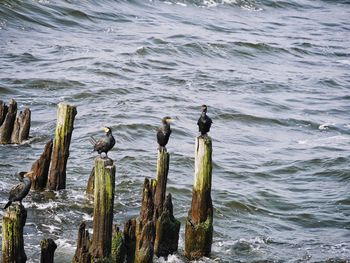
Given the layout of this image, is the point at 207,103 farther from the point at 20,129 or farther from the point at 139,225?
the point at 139,225

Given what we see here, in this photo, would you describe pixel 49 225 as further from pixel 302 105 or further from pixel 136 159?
pixel 302 105

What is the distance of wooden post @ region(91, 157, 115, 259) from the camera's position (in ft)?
40.1

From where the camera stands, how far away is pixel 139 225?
13742 mm

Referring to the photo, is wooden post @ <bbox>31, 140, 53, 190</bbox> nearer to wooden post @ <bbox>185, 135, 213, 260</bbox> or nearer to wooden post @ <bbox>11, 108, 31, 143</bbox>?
wooden post @ <bbox>11, 108, 31, 143</bbox>

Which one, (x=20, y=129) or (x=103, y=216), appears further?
(x=20, y=129)

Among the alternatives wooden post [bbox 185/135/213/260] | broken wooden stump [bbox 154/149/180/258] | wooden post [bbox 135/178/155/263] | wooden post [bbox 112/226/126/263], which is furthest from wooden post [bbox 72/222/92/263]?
wooden post [bbox 185/135/213/260]

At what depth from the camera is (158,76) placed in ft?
107

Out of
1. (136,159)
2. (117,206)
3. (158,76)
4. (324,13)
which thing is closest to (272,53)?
(158,76)

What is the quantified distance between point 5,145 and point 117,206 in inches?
182

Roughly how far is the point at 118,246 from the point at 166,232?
187cm

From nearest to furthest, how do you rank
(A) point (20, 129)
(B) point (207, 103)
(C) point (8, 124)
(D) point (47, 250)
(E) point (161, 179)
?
(D) point (47, 250) < (E) point (161, 179) < (C) point (8, 124) < (A) point (20, 129) < (B) point (207, 103)

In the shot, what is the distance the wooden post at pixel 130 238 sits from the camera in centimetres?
1327

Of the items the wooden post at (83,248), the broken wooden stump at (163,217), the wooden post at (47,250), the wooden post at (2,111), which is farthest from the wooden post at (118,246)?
the wooden post at (2,111)

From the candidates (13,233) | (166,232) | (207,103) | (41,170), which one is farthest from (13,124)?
(13,233)
